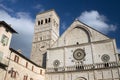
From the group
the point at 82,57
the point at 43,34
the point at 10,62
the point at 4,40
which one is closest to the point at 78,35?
the point at 82,57

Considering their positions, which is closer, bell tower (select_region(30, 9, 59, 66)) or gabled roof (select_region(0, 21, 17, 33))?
gabled roof (select_region(0, 21, 17, 33))

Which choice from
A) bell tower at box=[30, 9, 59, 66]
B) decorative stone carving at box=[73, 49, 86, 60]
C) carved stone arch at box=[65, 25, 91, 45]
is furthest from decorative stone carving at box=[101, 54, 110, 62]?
bell tower at box=[30, 9, 59, 66]

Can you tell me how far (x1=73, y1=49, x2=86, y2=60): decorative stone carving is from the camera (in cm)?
3355

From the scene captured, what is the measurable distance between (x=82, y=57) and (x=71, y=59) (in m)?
2.44

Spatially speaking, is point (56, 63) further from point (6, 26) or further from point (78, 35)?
point (6, 26)

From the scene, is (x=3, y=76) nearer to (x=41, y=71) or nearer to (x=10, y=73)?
(x=10, y=73)

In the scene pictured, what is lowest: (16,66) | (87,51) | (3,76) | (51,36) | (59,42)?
(3,76)

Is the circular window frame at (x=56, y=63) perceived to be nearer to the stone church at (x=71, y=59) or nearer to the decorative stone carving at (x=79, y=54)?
the stone church at (x=71, y=59)

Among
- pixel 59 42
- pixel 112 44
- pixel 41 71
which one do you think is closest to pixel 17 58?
pixel 41 71

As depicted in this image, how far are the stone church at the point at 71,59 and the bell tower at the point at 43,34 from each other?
878 mm

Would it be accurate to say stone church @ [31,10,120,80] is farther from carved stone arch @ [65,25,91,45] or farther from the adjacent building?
the adjacent building

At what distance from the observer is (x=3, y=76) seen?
78.7ft

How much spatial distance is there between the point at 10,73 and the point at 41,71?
9737mm

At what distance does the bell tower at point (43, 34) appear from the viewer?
4221cm
